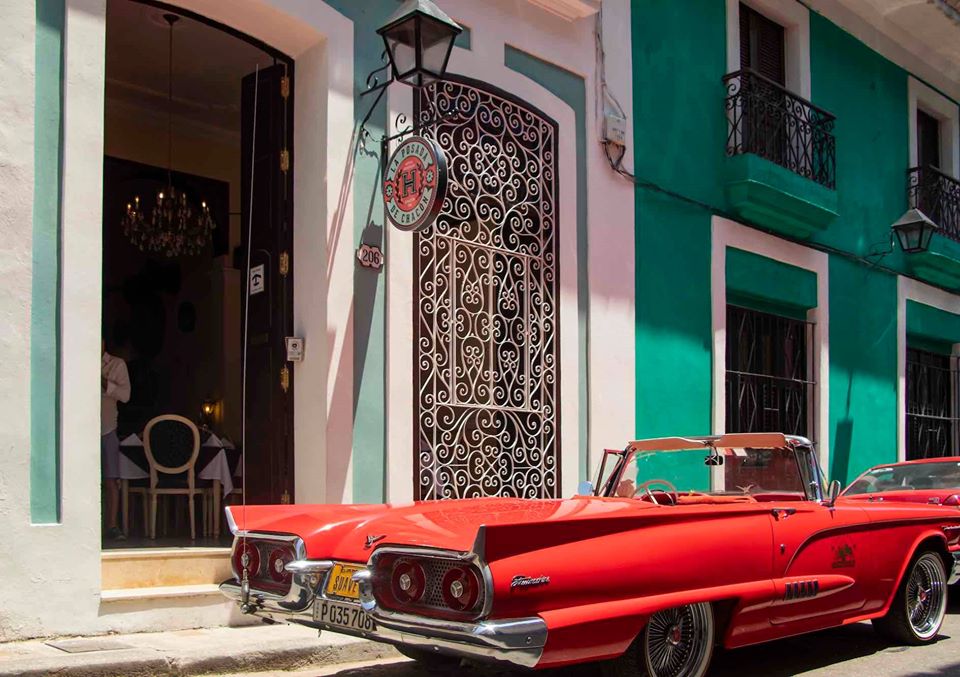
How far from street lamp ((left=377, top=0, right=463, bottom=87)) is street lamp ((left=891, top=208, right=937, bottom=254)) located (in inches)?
318

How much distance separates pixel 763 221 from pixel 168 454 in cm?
694

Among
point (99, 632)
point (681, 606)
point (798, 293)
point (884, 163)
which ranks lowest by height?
point (99, 632)

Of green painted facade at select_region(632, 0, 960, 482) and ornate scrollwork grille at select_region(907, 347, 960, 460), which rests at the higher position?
green painted facade at select_region(632, 0, 960, 482)

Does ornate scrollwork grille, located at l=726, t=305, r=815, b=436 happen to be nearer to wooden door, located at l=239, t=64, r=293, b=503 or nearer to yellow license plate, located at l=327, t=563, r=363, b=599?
wooden door, located at l=239, t=64, r=293, b=503

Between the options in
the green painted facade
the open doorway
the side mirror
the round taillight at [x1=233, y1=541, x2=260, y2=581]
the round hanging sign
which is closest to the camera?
the round taillight at [x1=233, y1=541, x2=260, y2=581]

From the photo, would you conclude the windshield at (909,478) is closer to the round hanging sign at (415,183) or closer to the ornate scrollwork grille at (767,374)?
the ornate scrollwork grille at (767,374)

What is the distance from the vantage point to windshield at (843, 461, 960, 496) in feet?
30.3

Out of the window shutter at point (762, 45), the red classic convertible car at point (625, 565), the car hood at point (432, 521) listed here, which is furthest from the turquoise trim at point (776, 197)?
the car hood at point (432, 521)

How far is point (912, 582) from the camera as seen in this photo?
6.65m

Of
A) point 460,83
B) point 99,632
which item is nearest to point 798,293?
point 460,83

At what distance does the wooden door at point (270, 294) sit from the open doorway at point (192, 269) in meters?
0.01

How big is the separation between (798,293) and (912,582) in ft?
20.9

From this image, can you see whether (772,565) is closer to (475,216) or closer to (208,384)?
(475,216)

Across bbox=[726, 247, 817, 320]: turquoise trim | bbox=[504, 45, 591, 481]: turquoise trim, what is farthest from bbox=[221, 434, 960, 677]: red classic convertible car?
bbox=[726, 247, 817, 320]: turquoise trim
